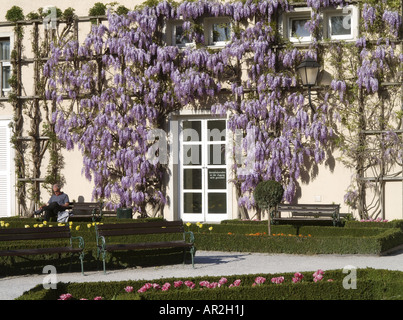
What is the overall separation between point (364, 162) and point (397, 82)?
63.9 inches

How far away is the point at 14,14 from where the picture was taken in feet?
52.1

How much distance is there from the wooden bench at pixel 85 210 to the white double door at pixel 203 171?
1.74 m

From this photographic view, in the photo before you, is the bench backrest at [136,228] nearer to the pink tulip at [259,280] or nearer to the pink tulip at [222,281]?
the pink tulip at [222,281]

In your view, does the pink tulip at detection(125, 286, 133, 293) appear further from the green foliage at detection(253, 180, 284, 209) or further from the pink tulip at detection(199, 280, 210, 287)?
the green foliage at detection(253, 180, 284, 209)

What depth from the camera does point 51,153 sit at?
1550 centimetres

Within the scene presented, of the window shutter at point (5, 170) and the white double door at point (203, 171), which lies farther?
the window shutter at point (5, 170)

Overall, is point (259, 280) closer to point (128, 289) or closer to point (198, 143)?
point (128, 289)

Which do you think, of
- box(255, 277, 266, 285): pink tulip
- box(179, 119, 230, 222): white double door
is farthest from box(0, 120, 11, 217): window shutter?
box(255, 277, 266, 285): pink tulip

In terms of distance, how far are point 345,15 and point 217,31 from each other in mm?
2622

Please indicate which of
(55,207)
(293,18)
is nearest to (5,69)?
(55,207)

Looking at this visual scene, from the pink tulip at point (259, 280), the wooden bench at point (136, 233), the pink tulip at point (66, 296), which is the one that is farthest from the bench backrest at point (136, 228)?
the pink tulip at point (66, 296)

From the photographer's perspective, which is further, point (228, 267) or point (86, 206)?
point (86, 206)

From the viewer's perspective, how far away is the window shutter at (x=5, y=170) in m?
15.9
